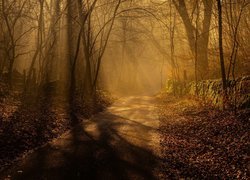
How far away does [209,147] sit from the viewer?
8.65m

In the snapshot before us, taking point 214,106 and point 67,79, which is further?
point 67,79

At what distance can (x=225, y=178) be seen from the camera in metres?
6.52

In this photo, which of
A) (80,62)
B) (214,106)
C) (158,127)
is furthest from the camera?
(80,62)

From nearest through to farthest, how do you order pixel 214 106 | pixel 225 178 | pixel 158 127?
pixel 225 178
pixel 158 127
pixel 214 106

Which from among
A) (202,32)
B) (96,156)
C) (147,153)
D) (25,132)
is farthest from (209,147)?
(202,32)

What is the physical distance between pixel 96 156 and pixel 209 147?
323 cm

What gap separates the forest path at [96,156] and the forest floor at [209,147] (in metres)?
0.48

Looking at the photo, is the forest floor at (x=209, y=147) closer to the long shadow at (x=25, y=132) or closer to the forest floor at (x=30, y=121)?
the long shadow at (x=25, y=132)

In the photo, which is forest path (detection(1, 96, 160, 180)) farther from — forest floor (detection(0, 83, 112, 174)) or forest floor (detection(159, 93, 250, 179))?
forest floor (detection(159, 93, 250, 179))

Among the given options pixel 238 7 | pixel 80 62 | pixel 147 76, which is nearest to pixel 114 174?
pixel 238 7

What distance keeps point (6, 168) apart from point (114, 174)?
252 cm

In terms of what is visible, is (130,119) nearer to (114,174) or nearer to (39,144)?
(39,144)

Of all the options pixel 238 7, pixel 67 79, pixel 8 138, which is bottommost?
pixel 8 138

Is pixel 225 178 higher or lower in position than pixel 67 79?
lower
